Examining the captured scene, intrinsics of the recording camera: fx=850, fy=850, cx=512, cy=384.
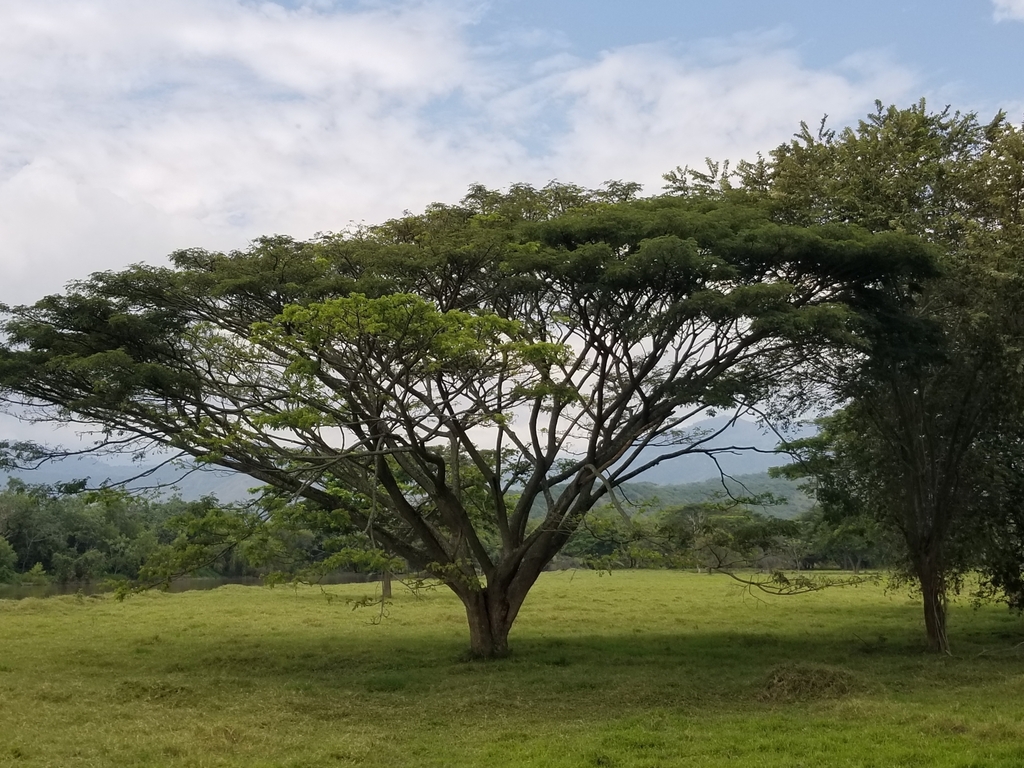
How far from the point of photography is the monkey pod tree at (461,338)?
45.7ft

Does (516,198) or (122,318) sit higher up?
(516,198)

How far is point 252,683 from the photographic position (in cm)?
1507

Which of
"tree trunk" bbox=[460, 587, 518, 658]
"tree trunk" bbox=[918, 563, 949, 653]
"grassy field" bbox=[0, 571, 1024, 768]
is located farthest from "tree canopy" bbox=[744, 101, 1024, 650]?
"tree trunk" bbox=[460, 587, 518, 658]

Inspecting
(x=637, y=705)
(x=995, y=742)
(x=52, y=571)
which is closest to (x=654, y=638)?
(x=637, y=705)

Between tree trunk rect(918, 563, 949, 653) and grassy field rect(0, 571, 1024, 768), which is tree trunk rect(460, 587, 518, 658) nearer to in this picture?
grassy field rect(0, 571, 1024, 768)

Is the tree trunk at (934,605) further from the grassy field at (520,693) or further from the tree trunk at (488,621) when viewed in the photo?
the tree trunk at (488,621)

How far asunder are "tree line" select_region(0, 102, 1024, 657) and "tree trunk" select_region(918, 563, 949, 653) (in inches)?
1.8

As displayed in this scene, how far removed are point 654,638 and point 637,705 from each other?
936cm

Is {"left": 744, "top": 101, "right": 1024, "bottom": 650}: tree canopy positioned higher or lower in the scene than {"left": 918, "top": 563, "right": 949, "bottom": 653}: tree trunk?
higher

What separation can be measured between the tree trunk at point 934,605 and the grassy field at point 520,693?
604mm

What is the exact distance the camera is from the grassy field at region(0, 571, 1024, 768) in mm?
9156

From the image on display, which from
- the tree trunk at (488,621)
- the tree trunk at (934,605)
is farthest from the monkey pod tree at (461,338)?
the tree trunk at (934,605)

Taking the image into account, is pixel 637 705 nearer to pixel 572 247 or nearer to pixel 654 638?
pixel 572 247

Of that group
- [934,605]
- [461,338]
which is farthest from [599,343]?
[934,605]
